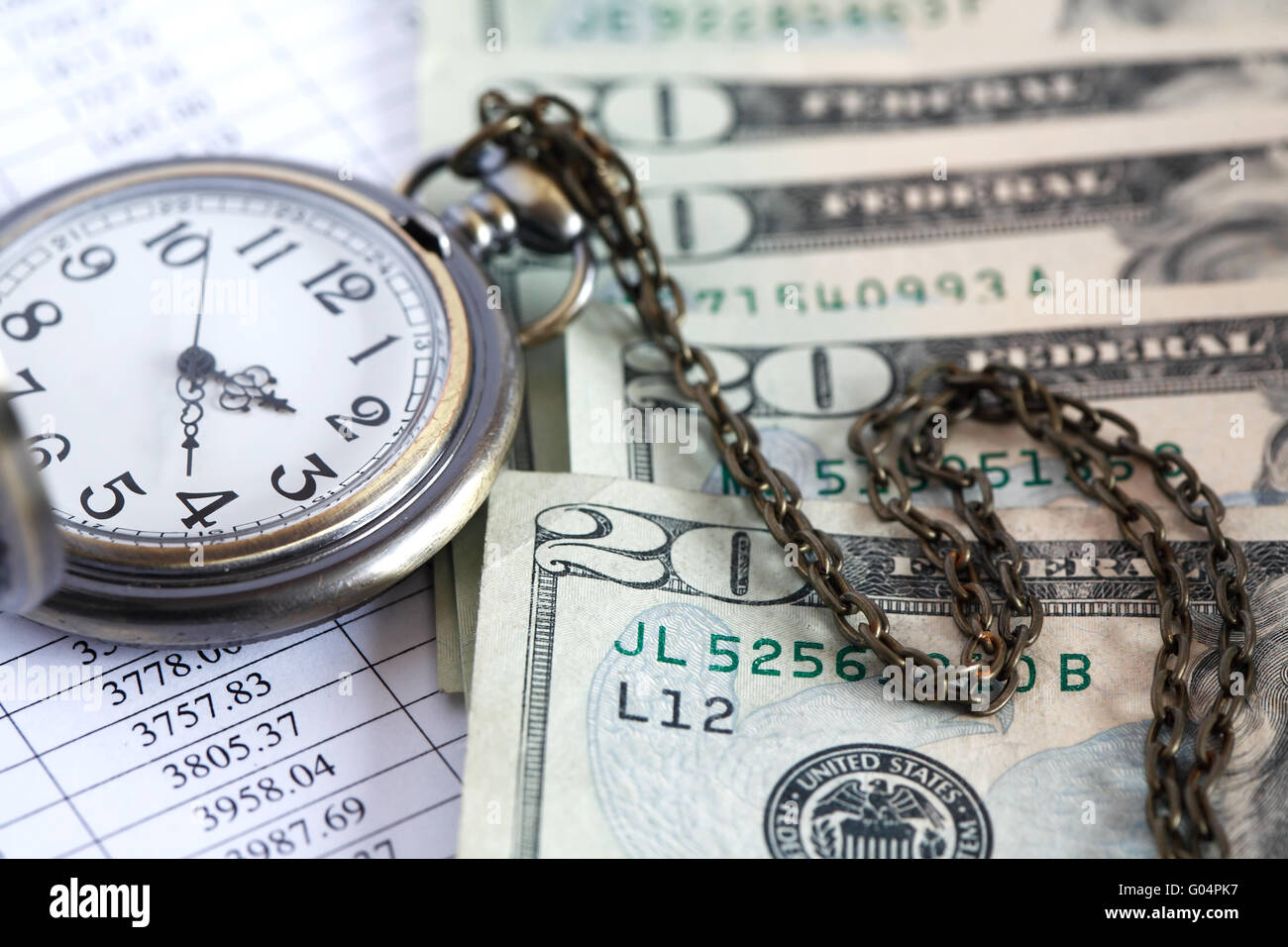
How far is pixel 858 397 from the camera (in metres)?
1.45

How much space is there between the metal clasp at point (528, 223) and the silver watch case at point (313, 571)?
12cm

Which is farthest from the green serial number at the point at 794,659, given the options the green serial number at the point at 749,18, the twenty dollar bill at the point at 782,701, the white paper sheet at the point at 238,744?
the green serial number at the point at 749,18

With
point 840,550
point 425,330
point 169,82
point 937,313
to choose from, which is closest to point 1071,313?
point 937,313

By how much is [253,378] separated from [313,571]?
0.23m

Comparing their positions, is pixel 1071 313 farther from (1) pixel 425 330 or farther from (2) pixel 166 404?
(2) pixel 166 404

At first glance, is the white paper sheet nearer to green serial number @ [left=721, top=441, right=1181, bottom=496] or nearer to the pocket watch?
the pocket watch

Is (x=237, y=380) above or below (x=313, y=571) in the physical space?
above

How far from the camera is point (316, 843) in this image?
1104mm

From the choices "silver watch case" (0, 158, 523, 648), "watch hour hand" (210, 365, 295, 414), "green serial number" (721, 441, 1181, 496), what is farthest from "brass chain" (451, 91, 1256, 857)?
"watch hour hand" (210, 365, 295, 414)

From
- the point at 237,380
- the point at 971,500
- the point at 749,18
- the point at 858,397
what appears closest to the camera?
the point at 237,380

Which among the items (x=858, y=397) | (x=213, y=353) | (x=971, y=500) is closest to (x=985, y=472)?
(x=971, y=500)

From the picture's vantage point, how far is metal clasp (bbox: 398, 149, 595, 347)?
4.48 ft

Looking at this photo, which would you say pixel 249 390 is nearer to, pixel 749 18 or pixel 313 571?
pixel 313 571

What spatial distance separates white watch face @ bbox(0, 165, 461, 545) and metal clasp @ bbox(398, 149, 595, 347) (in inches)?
4.1
